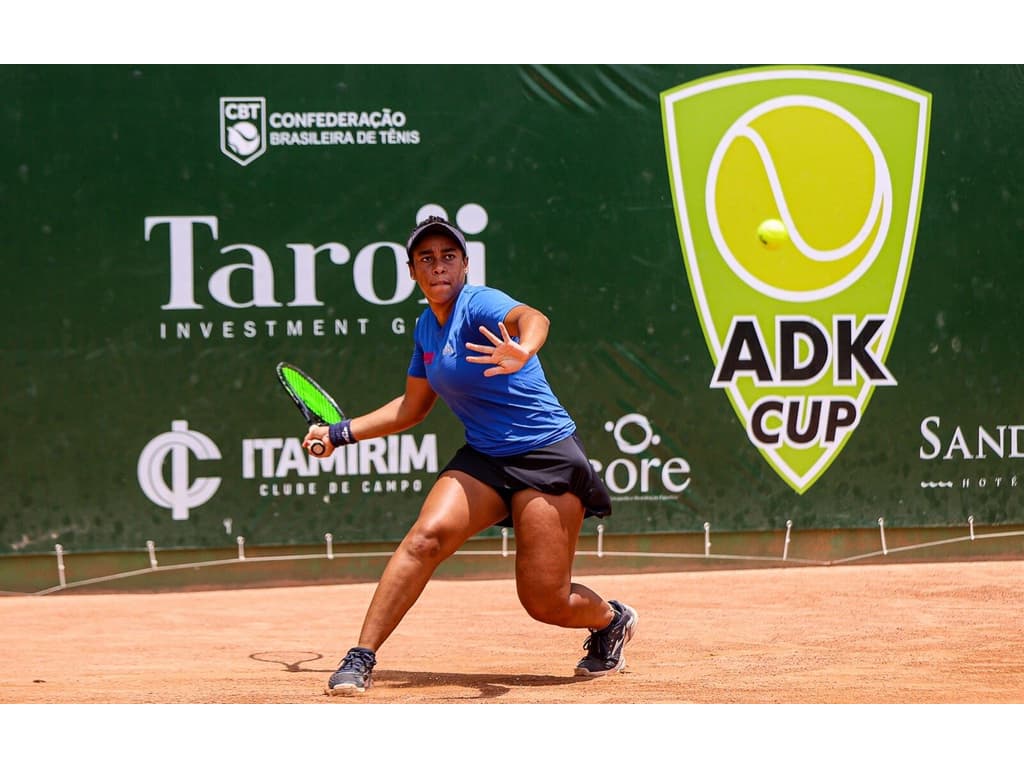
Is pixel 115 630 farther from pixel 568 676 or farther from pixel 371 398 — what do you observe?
pixel 568 676

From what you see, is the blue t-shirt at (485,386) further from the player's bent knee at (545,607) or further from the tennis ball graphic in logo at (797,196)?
the tennis ball graphic in logo at (797,196)

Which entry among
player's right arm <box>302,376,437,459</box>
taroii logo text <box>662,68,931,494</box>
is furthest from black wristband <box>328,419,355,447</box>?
taroii logo text <box>662,68,931,494</box>

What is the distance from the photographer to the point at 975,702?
13.7 ft

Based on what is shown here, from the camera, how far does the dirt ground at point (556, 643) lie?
173 inches

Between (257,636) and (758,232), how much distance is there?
347 cm

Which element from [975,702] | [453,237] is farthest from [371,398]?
[975,702]

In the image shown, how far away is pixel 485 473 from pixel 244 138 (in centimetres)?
329

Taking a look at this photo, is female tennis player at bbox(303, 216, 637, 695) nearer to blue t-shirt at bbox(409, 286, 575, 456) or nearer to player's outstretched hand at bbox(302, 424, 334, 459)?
blue t-shirt at bbox(409, 286, 575, 456)

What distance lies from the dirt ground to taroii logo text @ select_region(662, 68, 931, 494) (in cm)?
101

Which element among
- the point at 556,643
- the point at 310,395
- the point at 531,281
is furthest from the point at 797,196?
the point at 310,395

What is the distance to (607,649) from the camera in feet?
15.4

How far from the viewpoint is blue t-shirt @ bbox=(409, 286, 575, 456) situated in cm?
433

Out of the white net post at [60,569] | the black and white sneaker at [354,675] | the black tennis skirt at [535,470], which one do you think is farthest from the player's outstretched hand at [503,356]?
the white net post at [60,569]

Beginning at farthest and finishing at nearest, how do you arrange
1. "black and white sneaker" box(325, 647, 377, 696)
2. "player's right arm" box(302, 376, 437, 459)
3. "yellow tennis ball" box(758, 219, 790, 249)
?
"yellow tennis ball" box(758, 219, 790, 249), "player's right arm" box(302, 376, 437, 459), "black and white sneaker" box(325, 647, 377, 696)
